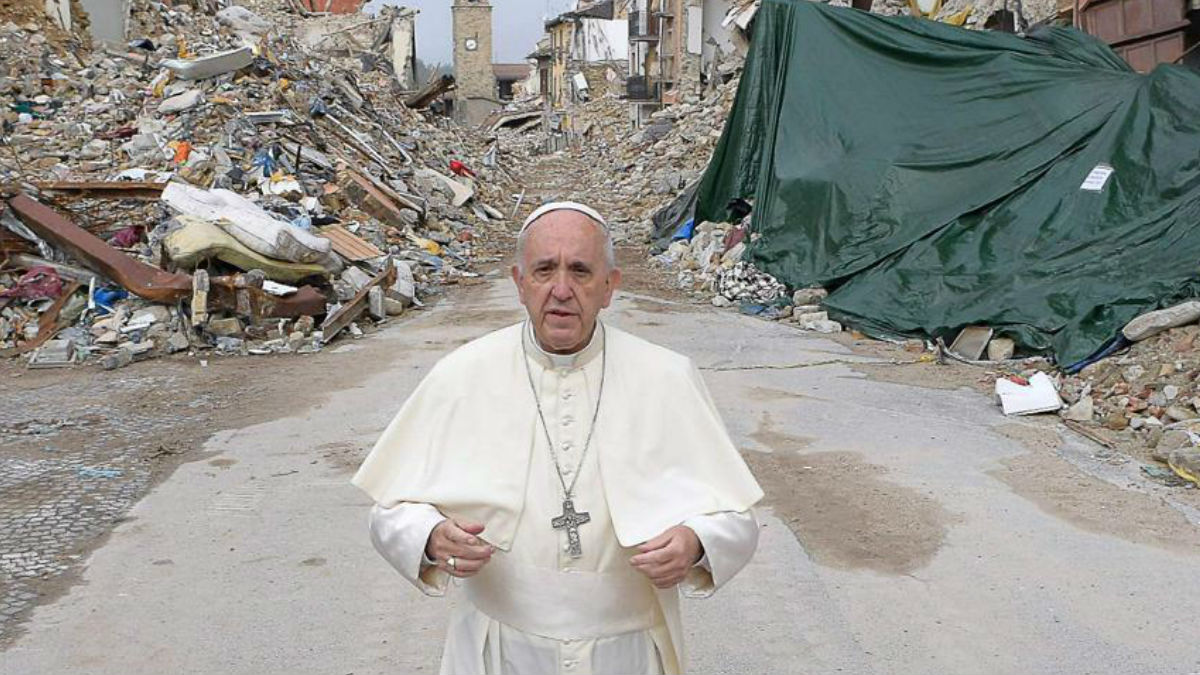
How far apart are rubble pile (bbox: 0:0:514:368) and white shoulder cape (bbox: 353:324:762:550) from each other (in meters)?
7.15

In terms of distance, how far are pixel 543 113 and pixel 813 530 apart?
145ft

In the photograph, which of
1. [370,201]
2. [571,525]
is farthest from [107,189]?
[571,525]

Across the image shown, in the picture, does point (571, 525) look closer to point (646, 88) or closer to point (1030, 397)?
point (1030, 397)

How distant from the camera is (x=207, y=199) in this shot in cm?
1024

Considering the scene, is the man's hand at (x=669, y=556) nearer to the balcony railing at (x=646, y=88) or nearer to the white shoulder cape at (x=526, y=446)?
the white shoulder cape at (x=526, y=446)

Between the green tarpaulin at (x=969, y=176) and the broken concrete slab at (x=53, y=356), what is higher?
the green tarpaulin at (x=969, y=176)

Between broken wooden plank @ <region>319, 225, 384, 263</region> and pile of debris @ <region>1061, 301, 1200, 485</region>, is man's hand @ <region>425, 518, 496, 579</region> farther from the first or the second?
broken wooden plank @ <region>319, 225, 384, 263</region>

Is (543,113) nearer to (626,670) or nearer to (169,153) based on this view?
(169,153)

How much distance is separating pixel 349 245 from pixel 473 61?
40246mm

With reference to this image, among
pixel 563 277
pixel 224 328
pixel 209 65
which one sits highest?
pixel 209 65

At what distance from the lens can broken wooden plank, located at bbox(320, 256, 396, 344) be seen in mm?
9391

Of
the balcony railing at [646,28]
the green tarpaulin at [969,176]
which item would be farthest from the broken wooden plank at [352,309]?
the balcony railing at [646,28]

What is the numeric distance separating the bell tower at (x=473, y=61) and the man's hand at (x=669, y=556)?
1895 inches

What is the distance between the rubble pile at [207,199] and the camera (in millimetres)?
9344
